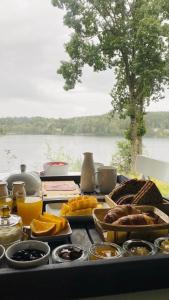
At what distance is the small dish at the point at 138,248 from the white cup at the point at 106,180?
56cm

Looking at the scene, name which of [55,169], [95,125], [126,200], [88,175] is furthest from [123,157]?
[126,200]

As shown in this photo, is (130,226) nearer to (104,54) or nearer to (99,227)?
(99,227)

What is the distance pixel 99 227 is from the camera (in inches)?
35.1

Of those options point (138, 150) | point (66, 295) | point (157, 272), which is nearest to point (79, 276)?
point (66, 295)

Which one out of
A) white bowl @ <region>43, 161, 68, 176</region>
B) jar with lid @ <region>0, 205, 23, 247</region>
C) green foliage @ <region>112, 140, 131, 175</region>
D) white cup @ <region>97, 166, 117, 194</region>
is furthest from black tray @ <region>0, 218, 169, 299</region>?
green foliage @ <region>112, 140, 131, 175</region>

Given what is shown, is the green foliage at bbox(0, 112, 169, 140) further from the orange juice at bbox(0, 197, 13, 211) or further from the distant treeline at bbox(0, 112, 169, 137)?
the orange juice at bbox(0, 197, 13, 211)

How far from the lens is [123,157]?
5426mm

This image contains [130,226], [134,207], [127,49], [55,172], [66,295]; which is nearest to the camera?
[66,295]

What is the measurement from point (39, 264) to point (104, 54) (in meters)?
4.70

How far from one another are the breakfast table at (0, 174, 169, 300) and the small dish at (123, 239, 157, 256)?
3cm

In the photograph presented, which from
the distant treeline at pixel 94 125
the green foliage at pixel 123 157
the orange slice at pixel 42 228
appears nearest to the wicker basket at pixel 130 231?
the orange slice at pixel 42 228

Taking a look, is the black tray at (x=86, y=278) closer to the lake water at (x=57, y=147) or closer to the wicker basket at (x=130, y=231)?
the wicker basket at (x=130, y=231)

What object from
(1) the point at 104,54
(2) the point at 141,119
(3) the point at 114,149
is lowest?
(3) the point at 114,149

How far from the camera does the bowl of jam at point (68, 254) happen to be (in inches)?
28.0
